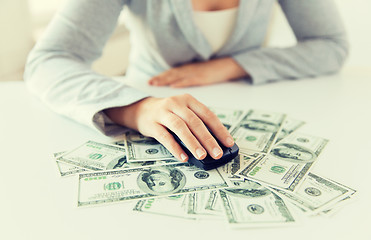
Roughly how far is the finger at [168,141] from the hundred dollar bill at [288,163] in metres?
0.09

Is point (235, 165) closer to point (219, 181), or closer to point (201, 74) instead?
point (219, 181)

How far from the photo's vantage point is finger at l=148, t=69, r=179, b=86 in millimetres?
925

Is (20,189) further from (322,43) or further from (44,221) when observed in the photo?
(322,43)

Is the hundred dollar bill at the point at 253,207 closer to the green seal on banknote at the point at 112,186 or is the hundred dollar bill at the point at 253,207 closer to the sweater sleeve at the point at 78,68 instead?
the green seal on banknote at the point at 112,186

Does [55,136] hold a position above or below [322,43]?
below

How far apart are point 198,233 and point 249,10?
739 mm

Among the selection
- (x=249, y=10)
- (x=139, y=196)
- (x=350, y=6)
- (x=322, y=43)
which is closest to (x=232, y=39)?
(x=249, y=10)

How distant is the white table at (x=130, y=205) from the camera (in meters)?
0.42

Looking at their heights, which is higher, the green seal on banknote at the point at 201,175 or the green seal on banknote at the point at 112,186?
the green seal on banknote at the point at 201,175

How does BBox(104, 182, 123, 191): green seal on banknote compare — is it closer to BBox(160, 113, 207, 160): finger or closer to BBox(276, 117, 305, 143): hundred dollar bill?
BBox(160, 113, 207, 160): finger

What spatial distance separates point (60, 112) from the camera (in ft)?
2.39

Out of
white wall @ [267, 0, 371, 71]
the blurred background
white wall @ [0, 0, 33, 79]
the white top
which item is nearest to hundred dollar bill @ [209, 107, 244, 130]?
the white top

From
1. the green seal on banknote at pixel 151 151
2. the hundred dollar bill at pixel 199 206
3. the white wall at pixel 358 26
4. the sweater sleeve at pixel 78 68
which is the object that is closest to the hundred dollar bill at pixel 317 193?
the hundred dollar bill at pixel 199 206

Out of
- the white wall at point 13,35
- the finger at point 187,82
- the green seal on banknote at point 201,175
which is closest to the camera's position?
the green seal on banknote at point 201,175
